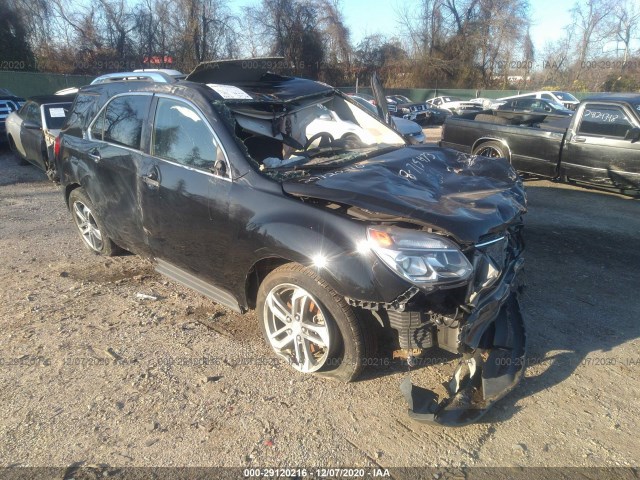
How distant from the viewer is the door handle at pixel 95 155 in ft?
14.9

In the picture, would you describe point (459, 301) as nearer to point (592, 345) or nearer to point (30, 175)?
point (592, 345)

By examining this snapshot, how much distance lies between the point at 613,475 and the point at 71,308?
408 centimetres

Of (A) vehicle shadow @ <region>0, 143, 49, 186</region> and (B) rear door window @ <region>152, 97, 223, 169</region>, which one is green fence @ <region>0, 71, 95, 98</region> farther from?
Answer: (B) rear door window @ <region>152, 97, 223, 169</region>

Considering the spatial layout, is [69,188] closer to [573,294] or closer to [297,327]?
[297,327]

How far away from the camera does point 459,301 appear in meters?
2.71

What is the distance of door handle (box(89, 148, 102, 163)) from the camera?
4543 mm

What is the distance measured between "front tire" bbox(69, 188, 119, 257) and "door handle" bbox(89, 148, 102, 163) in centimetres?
51

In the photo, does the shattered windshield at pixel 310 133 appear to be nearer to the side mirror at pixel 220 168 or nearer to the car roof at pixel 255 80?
the car roof at pixel 255 80

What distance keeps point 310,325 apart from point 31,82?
96.5 feet

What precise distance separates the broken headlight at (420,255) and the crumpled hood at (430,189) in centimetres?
9

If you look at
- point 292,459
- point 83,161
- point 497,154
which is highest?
point 83,161

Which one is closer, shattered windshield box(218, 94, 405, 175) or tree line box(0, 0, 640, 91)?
shattered windshield box(218, 94, 405, 175)

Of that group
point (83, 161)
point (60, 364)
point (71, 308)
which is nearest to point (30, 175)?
point (83, 161)

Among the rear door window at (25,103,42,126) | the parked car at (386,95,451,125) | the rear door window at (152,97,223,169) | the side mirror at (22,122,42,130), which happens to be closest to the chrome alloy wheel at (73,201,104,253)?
the rear door window at (152,97,223,169)
